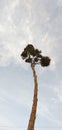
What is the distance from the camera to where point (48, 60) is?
35000mm

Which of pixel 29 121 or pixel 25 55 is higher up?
pixel 25 55

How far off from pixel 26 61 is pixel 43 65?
90.1 inches

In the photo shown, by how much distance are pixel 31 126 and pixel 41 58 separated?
33.2 feet

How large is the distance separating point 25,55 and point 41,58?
2.20m

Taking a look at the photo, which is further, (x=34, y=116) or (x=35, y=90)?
(x=35, y=90)

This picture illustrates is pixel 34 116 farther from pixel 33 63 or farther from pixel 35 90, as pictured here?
pixel 33 63

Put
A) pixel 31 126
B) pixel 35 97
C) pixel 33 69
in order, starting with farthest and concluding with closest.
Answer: pixel 33 69 → pixel 35 97 → pixel 31 126

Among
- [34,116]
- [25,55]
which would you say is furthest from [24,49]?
[34,116]

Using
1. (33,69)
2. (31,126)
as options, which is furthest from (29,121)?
(33,69)

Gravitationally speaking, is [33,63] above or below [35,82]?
above

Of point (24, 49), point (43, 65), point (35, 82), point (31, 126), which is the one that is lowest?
point (31, 126)

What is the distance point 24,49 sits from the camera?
36.1 m

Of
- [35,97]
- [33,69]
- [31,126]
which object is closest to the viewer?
[31,126]

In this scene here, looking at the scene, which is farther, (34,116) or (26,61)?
(26,61)
